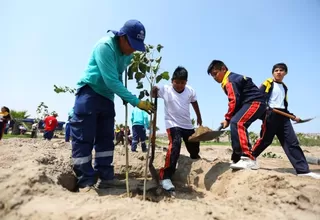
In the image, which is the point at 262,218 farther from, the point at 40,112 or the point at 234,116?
the point at 40,112

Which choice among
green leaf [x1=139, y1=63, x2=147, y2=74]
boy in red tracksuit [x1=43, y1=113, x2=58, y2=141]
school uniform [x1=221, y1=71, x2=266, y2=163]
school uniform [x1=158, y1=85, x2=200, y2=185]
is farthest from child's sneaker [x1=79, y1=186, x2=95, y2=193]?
boy in red tracksuit [x1=43, y1=113, x2=58, y2=141]

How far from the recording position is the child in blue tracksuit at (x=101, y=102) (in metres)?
2.76

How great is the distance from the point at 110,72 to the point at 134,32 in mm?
476

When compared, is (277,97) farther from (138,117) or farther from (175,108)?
(138,117)

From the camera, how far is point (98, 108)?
300cm

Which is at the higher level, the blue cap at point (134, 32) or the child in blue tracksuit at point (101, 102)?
the blue cap at point (134, 32)

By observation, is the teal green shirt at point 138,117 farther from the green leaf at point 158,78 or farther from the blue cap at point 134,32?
the blue cap at point 134,32

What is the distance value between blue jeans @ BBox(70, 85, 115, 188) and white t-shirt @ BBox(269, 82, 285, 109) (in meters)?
2.30

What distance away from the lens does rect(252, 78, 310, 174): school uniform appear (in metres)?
3.67

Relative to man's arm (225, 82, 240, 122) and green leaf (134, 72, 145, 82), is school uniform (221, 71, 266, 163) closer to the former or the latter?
man's arm (225, 82, 240, 122)

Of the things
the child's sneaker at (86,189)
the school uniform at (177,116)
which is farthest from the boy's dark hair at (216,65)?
the child's sneaker at (86,189)

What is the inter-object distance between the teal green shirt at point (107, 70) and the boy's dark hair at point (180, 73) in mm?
927

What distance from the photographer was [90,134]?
9.62 feet

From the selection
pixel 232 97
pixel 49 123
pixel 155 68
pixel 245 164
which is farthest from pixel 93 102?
pixel 49 123
